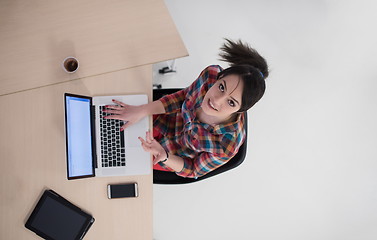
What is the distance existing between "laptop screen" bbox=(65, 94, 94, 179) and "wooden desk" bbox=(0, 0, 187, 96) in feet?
0.56

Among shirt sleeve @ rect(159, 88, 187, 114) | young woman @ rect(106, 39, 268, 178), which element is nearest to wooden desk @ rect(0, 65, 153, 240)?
young woman @ rect(106, 39, 268, 178)

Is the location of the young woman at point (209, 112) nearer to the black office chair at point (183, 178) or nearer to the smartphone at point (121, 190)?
the black office chair at point (183, 178)

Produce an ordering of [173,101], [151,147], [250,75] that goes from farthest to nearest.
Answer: [173,101] < [151,147] < [250,75]

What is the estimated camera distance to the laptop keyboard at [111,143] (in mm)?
1226

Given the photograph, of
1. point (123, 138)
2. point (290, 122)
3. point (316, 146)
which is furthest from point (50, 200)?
point (316, 146)

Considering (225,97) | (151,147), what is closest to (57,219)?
(151,147)

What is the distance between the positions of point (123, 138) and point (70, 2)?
2.14ft

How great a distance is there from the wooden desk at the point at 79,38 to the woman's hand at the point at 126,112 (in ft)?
0.56

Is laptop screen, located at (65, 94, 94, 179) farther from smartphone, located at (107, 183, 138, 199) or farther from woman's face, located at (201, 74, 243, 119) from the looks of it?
woman's face, located at (201, 74, 243, 119)

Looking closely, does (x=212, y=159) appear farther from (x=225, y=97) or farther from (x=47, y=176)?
(x=47, y=176)

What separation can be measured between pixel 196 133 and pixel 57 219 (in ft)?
2.27

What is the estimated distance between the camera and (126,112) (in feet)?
4.02

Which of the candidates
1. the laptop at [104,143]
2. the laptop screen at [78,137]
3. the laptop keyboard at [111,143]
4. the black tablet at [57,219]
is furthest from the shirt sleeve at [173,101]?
the black tablet at [57,219]

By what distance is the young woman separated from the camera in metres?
1.07
